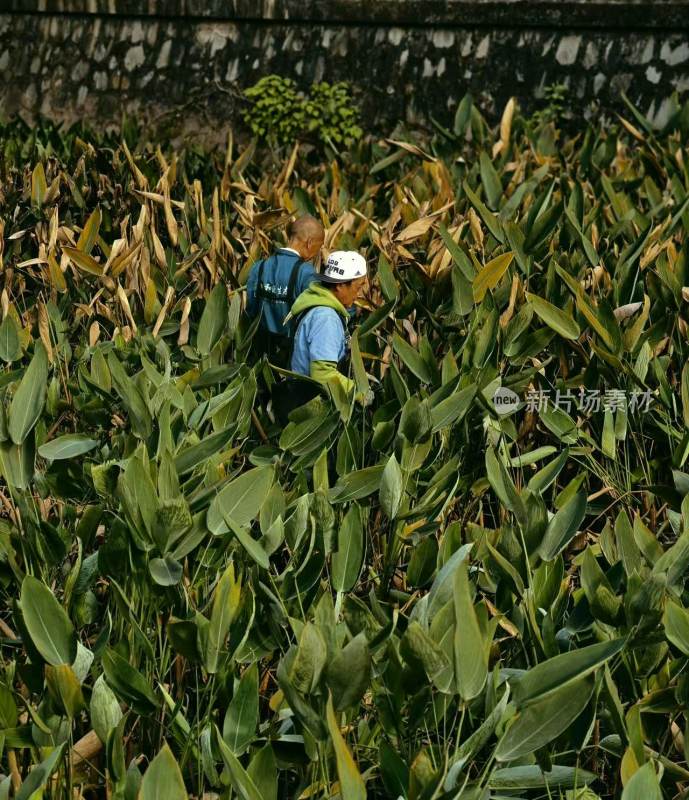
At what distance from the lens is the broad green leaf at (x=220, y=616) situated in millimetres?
1628

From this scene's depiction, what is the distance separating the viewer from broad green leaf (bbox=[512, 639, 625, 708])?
1.43m

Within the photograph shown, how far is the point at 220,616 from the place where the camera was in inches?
64.1

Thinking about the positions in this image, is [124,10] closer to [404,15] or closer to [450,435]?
[404,15]

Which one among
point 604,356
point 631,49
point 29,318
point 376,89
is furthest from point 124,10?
point 604,356

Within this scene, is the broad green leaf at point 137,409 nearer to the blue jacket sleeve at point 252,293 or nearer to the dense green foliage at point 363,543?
the dense green foliage at point 363,543

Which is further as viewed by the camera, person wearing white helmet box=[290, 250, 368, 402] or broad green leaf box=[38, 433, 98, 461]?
person wearing white helmet box=[290, 250, 368, 402]

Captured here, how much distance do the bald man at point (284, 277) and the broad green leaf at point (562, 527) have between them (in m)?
1.94

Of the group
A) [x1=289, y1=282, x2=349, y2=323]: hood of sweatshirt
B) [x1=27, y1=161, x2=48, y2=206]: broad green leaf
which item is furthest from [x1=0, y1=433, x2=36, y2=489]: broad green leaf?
[x1=27, y1=161, x2=48, y2=206]: broad green leaf

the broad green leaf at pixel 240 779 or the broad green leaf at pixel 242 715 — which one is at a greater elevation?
the broad green leaf at pixel 240 779

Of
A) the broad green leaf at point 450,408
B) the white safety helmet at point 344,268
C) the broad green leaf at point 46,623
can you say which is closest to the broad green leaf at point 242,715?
the broad green leaf at point 46,623

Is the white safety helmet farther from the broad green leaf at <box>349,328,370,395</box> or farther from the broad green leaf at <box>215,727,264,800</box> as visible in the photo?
the broad green leaf at <box>215,727,264,800</box>

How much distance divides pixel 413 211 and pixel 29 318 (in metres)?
1.49

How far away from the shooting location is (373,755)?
1789mm

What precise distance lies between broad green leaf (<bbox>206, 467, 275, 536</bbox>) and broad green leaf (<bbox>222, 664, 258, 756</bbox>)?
0.93 feet
